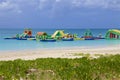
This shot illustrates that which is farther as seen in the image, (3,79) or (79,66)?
(79,66)

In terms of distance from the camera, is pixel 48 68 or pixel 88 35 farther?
pixel 88 35

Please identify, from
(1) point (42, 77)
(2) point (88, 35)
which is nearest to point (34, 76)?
(1) point (42, 77)

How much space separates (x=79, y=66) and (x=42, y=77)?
1.42 m

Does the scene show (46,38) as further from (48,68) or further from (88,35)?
(48,68)

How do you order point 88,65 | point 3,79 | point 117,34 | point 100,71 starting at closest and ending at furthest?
point 3,79
point 100,71
point 88,65
point 117,34

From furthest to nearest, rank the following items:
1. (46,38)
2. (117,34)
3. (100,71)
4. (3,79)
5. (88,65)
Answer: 1. (117,34)
2. (46,38)
3. (88,65)
4. (100,71)
5. (3,79)

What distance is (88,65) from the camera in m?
9.82

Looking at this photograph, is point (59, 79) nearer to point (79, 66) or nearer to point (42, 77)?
point (42, 77)

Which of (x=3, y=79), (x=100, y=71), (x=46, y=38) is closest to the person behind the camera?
(x=3, y=79)

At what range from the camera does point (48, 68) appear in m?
9.27

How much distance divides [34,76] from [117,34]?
52.8 m

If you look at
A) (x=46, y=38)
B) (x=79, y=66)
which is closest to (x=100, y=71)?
(x=79, y=66)

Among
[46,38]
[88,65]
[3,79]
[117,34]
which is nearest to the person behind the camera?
[3,79]

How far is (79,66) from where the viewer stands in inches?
378
